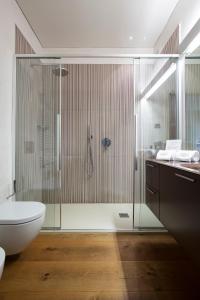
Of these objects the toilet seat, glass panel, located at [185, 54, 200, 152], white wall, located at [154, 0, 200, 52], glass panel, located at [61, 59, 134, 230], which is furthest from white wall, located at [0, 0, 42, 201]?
glass panel, located at [185, 54, 200, 152]

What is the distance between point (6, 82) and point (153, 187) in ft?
6.29

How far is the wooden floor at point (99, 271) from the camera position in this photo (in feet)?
5.14

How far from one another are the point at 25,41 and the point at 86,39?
927mm

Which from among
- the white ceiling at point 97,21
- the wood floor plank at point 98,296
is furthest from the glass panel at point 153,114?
the wood floor plank at point 98,296

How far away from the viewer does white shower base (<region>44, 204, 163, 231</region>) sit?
2785mm

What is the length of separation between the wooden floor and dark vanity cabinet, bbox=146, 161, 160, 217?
1.40 ft

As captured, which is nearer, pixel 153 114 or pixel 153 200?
pixel 153 200

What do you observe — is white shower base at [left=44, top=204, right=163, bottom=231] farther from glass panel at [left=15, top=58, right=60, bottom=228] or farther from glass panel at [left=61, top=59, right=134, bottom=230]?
glass panel at [left=61, top=59, right=134, bottom=230]

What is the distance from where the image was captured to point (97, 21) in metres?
2.99

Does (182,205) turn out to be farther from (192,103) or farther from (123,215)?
(123,215)

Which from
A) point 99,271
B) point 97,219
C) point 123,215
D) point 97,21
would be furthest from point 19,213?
point 97,21

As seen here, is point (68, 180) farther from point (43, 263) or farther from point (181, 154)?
point (181, 154)

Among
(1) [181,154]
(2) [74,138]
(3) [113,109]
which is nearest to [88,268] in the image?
(1) [181,154]

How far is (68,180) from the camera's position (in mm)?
3723
